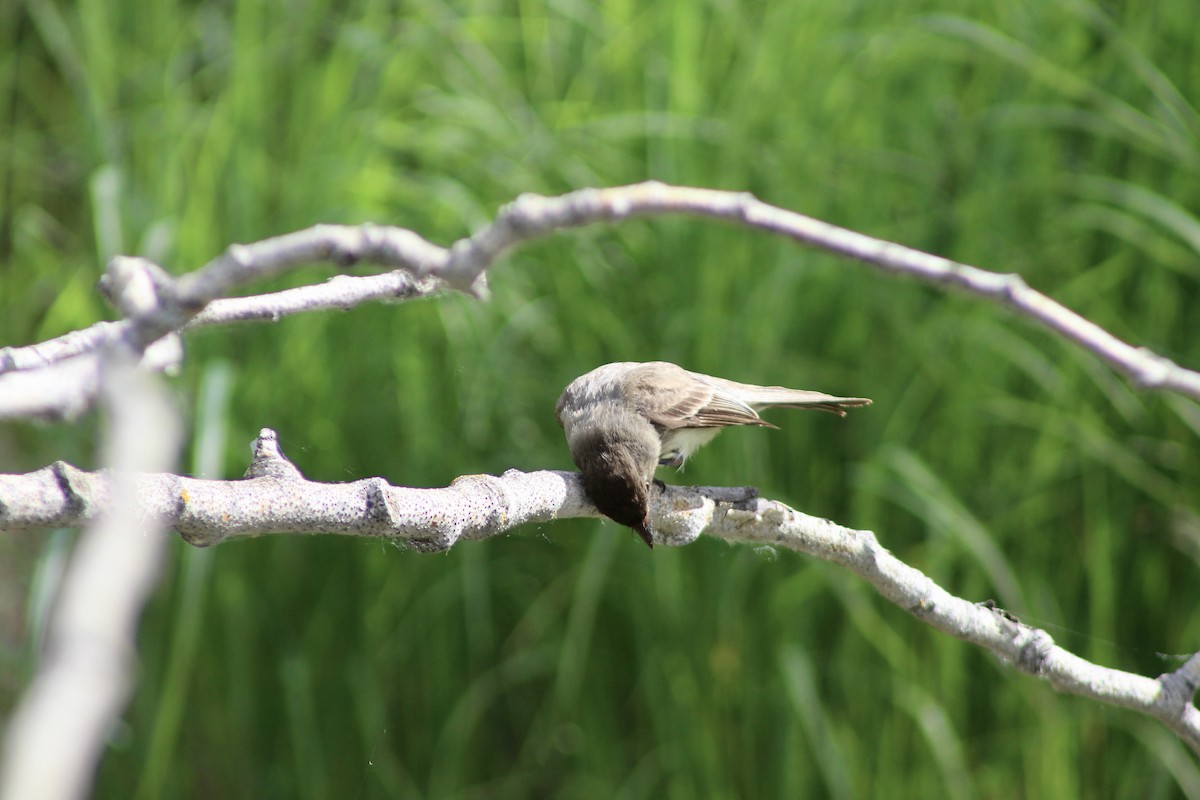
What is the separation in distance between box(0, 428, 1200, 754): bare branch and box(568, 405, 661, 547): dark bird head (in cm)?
3

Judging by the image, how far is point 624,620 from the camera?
→ 284 cm

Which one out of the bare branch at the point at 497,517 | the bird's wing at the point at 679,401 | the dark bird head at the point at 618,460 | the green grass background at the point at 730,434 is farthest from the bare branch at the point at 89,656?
the green grass background at the point at 730,434

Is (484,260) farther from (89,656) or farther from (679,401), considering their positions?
(679,401)

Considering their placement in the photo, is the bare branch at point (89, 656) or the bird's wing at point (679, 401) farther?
the bird's wing at point (679, 401)

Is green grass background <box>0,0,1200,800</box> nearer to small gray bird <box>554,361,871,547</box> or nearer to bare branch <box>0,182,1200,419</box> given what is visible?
small gray bird <box>554,361,871,547</box>

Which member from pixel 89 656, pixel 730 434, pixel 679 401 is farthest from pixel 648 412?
pixel 89 656

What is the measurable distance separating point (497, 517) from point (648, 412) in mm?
853

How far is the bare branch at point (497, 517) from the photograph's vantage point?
889 mm

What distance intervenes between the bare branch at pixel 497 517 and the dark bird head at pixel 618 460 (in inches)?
1.1

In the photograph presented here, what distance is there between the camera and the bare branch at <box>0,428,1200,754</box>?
89 cm

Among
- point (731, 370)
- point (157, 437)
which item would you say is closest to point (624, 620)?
point (731, 370)

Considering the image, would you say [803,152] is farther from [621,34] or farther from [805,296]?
[621,34]

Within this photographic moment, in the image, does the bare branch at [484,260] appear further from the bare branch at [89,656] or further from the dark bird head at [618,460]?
the dark bird head at [618,460]

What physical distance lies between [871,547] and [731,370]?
128 centimetres
